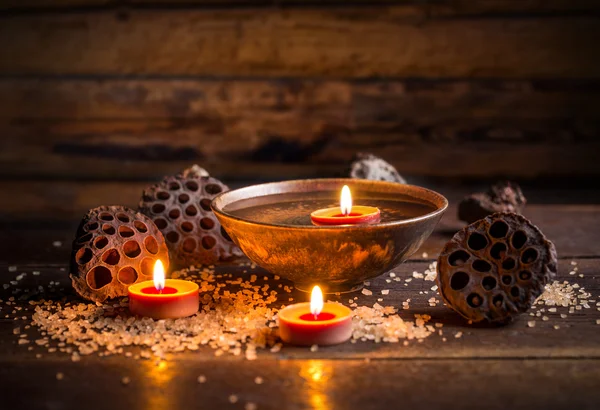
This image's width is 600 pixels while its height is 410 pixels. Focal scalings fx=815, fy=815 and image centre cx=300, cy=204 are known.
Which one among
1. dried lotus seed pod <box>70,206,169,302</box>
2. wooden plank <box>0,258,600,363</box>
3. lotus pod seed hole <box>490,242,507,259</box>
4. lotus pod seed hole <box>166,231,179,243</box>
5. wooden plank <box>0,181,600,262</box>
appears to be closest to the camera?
wooden plank <box>0,258,600,363</box>

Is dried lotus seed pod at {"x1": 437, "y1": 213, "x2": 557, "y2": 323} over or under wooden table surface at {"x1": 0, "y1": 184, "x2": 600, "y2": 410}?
over

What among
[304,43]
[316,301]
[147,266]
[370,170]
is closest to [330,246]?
[316,301]

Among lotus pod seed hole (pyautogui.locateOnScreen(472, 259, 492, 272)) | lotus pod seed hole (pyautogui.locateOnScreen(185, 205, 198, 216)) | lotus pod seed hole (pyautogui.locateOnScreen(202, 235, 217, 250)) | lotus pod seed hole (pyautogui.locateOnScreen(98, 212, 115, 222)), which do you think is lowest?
lotus pod seed hole (pyautogui.locateOnScreen(202, 235, 217, 250))

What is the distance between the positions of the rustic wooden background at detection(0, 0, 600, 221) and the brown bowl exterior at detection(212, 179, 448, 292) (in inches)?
48.6

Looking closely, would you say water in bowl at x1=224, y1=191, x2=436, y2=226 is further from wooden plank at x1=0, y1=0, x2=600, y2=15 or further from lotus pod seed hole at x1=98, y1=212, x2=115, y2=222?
wooden plank at x1=0, y1=0, x2=600, y2=15

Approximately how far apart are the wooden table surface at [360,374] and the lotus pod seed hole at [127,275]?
162mm

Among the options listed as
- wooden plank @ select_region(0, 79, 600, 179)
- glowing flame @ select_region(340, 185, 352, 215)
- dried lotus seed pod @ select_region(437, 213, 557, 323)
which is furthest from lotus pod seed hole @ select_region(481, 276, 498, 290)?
wooden plank @ select_region(0, 79, 600, 179)

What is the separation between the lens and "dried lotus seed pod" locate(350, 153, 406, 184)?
162 centimetres

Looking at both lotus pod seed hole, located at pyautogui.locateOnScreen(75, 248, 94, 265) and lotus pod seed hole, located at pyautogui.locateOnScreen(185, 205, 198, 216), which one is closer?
lotus pod seed hole, located at pyautogui.locateOnScreen(75, 248, 94, 265)

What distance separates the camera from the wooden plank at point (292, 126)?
2.38 m

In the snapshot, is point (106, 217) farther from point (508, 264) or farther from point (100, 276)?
point (508, 264)

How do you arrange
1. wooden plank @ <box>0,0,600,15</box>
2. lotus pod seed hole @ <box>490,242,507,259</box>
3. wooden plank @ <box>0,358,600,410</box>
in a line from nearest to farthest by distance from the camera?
wooden plank @ <box>0,358,600,410</box> → lotus pod seed hole @ <box>490,242,507,259</box> → wooden plank @ <box>0,0,600,15</box>

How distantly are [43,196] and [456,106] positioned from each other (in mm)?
1257

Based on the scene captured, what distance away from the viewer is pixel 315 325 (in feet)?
3.32
